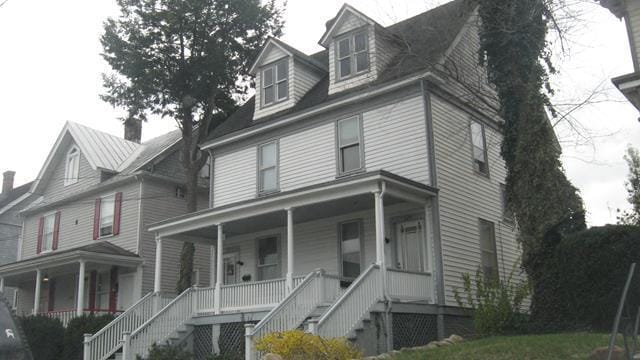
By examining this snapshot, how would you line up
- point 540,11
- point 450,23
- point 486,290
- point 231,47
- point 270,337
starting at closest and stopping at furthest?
point 270,337 → point 486,290 → point 540,11 → point 450,23 → point 231,47

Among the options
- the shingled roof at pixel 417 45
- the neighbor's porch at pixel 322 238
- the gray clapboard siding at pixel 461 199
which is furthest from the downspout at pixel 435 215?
the shingled roof at pixel 417 45

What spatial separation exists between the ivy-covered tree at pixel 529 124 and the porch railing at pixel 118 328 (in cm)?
1052

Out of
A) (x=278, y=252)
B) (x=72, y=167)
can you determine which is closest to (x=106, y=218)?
(x=72, y=167)

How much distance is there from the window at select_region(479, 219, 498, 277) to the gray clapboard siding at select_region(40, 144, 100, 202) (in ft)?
56.0

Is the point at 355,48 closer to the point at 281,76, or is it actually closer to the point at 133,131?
the point at 281,76

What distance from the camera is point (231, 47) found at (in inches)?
1027

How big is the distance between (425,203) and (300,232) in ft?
14.6

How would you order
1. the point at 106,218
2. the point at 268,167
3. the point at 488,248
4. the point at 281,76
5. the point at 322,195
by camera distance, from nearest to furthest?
1. the point at 322,195
2. the point at 488,248
3. the point at 268,167
4. the point at 281,76
5. the point at 106,218

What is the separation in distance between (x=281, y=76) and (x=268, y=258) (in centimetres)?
592

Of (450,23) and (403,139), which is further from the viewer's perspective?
(450,23)

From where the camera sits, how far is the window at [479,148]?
2011 cm

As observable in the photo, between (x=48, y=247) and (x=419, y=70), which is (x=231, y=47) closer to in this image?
(x=419, y=70)

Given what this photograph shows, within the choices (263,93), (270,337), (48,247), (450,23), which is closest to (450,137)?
(450,23)

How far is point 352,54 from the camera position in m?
19.9
